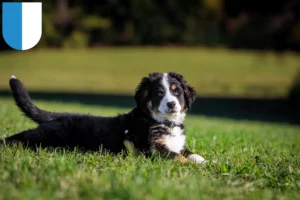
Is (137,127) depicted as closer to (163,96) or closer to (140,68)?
(163,96)

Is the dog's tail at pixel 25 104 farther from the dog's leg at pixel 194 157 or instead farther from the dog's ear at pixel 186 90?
the dog's leg at pixel 194 157

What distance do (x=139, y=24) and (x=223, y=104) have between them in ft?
41.1

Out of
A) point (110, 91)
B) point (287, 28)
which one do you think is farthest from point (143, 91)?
point (110, 91)

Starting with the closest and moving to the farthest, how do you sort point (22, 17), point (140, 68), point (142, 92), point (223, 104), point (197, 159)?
1. point (197, 159)
2. point (142, 92)
3. point (22, 17)
4. point (223, 104)
5. point (140, 68)

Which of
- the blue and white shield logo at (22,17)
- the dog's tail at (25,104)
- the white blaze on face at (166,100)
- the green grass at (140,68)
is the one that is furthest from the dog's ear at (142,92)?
the green grass at (140,68)

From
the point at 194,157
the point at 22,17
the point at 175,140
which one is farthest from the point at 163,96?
the point at 22,17

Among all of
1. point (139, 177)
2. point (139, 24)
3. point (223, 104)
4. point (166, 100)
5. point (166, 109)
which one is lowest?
point (223, 104)

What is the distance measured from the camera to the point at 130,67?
3466 cm

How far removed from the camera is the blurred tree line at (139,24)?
31812 mm

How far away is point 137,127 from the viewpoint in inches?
216

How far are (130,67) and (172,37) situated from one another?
4039 millimetres

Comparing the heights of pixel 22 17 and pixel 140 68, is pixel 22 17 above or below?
above

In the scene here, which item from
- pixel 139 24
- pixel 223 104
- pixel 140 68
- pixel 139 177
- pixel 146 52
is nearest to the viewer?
pixel 139 177

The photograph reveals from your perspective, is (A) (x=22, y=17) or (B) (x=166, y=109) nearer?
(B) (x=166, y=109)
